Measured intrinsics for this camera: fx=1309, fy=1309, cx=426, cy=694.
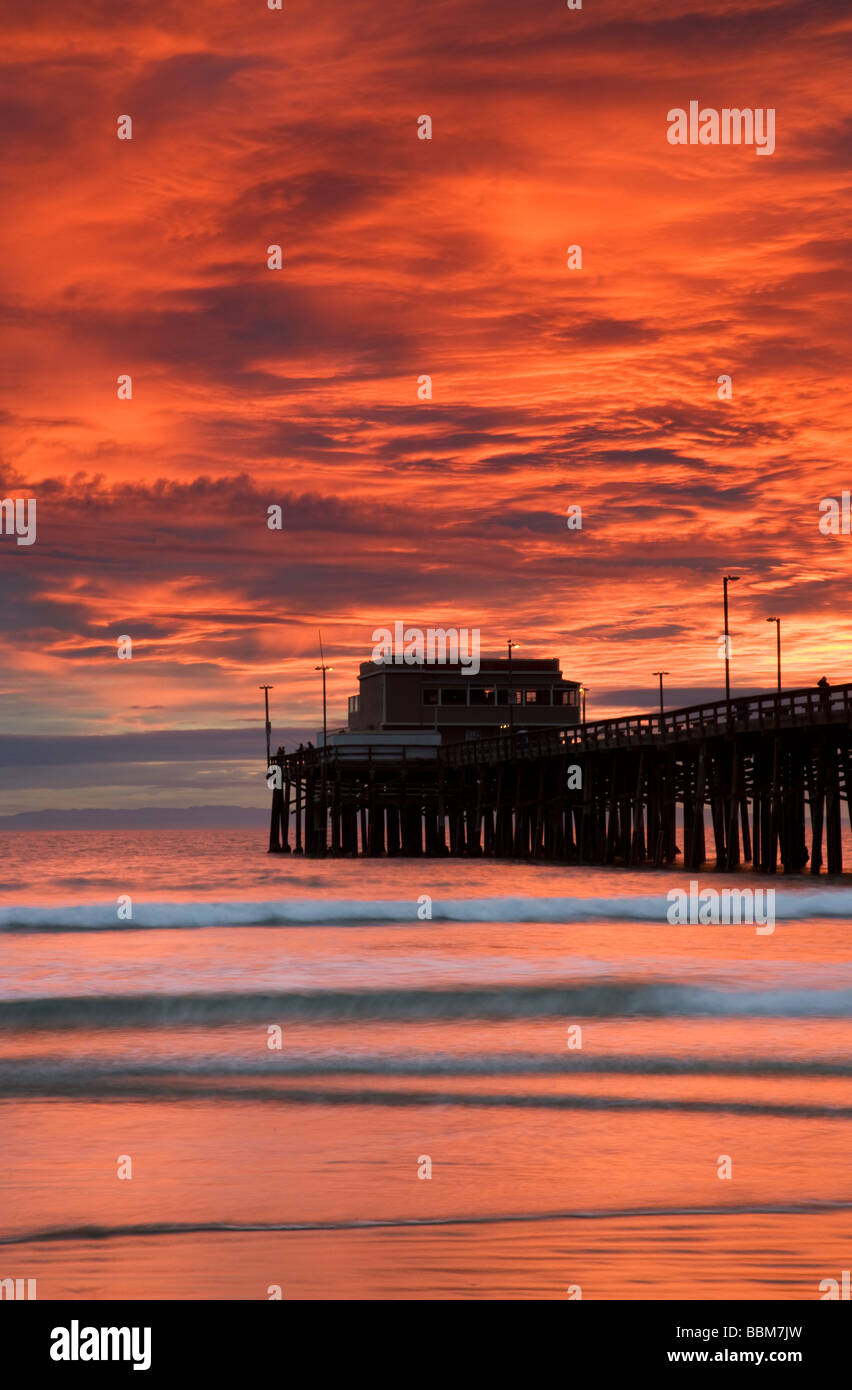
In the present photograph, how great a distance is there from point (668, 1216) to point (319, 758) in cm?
6619

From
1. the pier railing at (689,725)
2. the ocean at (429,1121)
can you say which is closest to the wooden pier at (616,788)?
A: the pier railing at (689,725)

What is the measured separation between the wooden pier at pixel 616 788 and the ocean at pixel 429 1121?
17.9 metres

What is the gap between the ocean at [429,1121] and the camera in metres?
6.82

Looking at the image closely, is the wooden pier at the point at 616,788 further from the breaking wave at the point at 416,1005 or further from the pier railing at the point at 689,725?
the breaking wave at the point at 416,1005

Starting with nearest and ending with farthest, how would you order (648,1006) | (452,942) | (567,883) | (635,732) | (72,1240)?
(72,1240), (648,1006), (452,942), (567,883), (635,732)

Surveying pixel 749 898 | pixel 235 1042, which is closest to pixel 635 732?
pixel 749 898

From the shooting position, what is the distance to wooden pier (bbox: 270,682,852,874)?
137 feet

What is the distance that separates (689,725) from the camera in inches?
1823

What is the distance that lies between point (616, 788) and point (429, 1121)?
149ft

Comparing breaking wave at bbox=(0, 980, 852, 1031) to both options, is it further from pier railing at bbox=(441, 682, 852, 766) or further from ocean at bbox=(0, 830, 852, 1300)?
pier railing at bbox=(441, 682, 852, 766)

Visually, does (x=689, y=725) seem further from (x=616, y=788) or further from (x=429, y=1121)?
(x=429, y=1121)

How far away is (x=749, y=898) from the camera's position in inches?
1329

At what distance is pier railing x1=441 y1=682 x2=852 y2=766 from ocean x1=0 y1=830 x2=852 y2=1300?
51.1 ft
